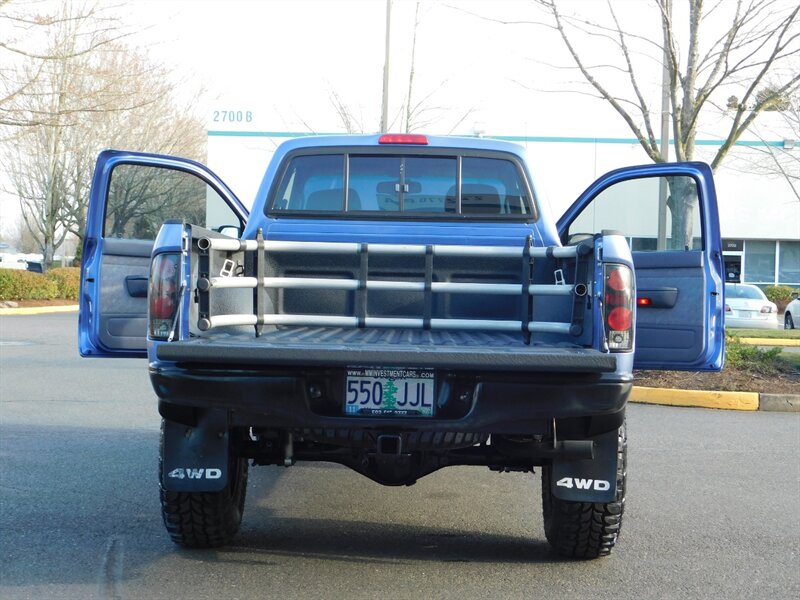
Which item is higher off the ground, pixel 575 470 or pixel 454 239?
pixel 454 239

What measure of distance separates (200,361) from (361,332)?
3.79 feet

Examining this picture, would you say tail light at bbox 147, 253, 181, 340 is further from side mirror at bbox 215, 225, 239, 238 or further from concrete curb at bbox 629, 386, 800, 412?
concrete curb at bbox 629, 386, 800, 412

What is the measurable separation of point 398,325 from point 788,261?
1272 inches

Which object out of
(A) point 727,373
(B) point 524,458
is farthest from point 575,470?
(A) point 727,373

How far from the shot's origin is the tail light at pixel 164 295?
4176mm

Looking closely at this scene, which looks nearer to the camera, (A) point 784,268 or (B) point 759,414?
(B) point 759,414

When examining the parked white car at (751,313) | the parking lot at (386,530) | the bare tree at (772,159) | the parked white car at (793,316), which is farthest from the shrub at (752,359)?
the bare tree at (772,159)

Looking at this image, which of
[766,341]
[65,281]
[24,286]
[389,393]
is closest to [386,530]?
[389,393]

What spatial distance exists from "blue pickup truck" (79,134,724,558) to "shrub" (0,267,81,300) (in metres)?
23.5

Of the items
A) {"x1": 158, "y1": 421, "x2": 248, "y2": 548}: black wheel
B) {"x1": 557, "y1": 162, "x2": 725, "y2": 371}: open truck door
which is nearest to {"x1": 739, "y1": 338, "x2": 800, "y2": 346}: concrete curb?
{"x1": 557, "y1": 162, "x2": 725, "y2": 371}: open truck door

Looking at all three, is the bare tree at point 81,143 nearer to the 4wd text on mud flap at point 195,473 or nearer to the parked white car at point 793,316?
the parked white car at point 793,316

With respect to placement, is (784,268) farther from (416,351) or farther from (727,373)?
(416,351)

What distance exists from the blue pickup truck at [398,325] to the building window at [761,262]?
Result: 97.2ft

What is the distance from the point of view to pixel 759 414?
1058cm
